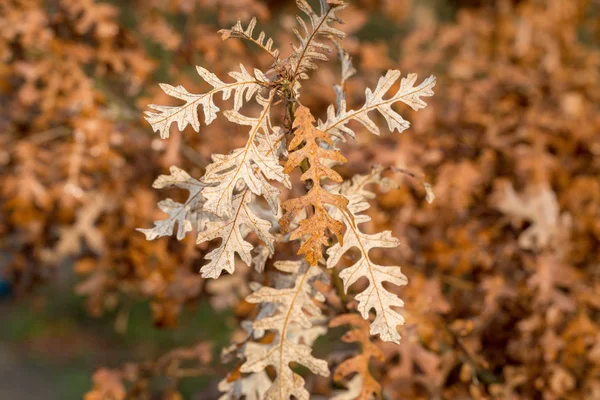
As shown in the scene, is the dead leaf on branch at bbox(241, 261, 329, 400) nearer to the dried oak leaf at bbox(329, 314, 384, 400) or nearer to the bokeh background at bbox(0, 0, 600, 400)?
the dried oak leaf at bbox(329, 314, 384, 400)

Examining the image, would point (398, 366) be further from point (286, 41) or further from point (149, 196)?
point (286, 41)

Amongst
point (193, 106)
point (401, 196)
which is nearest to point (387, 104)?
point (193, 106)

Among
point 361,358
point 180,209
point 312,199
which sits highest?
point 180,209

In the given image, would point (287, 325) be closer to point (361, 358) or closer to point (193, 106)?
point (361, 358)

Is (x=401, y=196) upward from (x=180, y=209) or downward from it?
upward

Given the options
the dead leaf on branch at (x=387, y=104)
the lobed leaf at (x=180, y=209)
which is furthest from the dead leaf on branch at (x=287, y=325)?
the dead leaf on branch at (x=387, y=104)

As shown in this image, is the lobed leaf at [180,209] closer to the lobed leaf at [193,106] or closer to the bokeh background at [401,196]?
the lobed leaf at [193,106]
